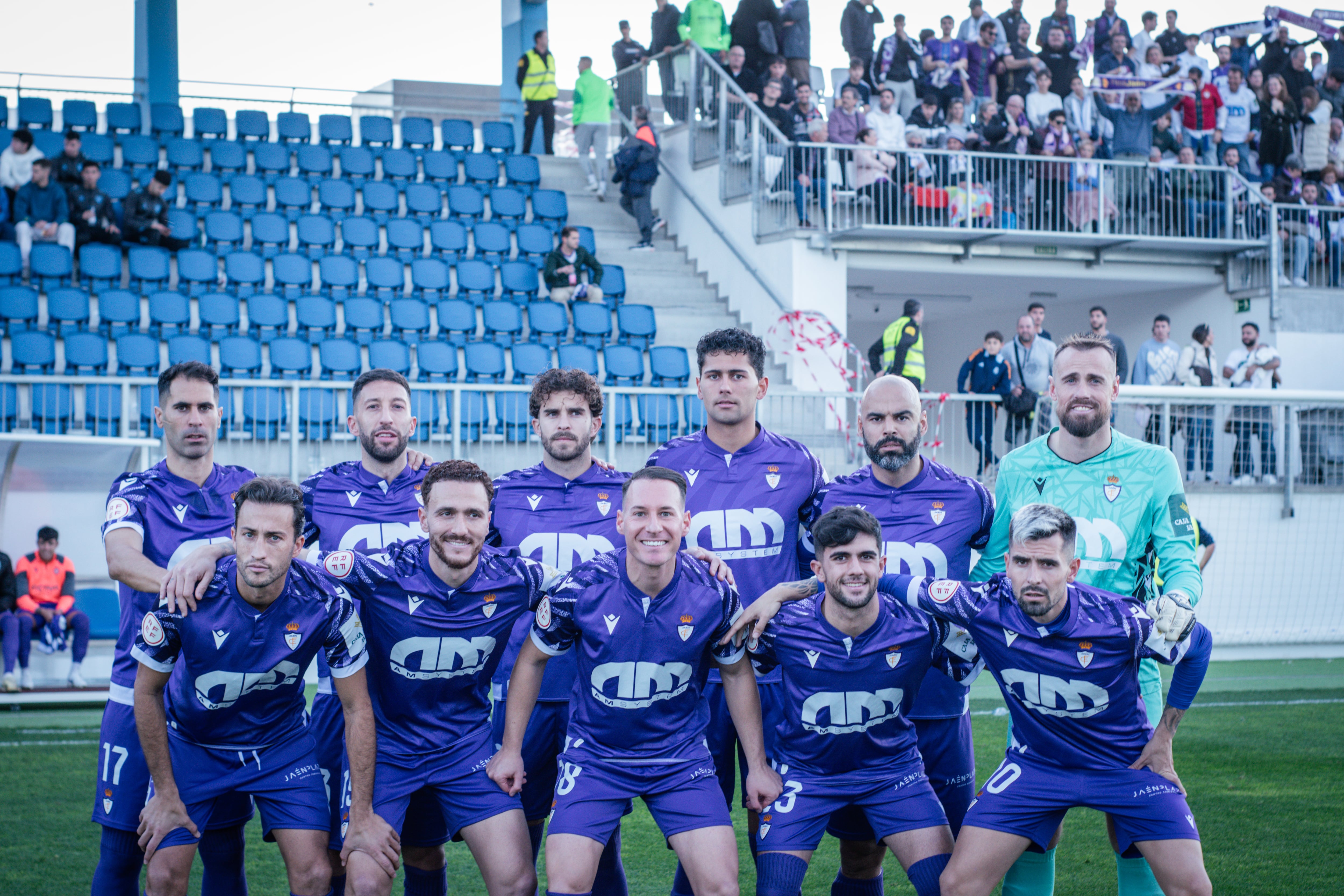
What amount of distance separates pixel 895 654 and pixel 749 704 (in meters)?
0.58

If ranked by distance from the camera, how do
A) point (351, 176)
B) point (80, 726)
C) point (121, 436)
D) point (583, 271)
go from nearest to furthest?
1. point (80, 726)
2. point (121, 436)
3. point (583, 271)
4. point (351, 176)

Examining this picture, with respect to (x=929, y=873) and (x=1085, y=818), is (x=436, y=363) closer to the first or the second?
(x=1085, y=818)

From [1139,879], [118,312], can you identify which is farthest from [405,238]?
[1139,879]

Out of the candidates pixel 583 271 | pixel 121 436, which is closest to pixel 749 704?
pixel 121 436

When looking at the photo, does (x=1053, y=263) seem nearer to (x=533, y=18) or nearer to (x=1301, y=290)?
(x=1301, y=290)

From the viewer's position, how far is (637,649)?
461 centimetres

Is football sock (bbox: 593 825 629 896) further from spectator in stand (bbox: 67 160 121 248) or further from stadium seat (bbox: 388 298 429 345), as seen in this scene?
spectator in stand (bbox: 67 160 121 248)

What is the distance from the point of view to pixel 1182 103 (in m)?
18.3

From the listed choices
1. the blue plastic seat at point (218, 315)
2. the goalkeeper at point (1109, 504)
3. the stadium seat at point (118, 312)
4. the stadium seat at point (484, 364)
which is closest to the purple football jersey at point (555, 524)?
the goalkeeper at point (1109, 504)

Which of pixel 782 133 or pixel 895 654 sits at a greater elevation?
pixel 782 133

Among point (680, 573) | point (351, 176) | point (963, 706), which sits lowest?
point (963, 706)

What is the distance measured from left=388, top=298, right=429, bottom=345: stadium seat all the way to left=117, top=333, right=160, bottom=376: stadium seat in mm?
2710

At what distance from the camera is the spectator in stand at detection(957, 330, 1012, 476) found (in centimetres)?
1288

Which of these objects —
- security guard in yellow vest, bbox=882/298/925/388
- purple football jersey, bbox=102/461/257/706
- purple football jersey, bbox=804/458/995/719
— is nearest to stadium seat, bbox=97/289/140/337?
security guard in yellow vest, bbox=882/298/925/388
